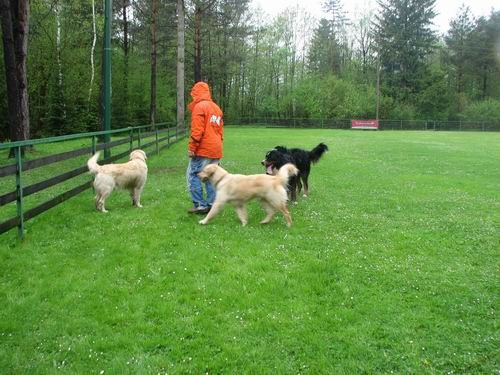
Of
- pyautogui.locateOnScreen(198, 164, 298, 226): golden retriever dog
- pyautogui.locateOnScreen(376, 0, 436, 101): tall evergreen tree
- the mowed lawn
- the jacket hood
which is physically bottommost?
the mowed lawn

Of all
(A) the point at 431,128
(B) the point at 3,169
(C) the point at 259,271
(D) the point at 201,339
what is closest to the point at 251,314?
(D) the point at 201,339

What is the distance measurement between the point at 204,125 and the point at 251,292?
362 cm

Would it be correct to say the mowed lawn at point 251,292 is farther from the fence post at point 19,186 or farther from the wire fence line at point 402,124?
the wire fence line at point 402,124

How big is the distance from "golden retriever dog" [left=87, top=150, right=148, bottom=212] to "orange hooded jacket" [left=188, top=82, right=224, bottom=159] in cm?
132

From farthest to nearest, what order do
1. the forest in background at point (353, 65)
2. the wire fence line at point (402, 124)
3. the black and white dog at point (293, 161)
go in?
the wire fence line at point (402, 124) < the forest in background at point (353, 65) < the black and white dog at point (293, 161)

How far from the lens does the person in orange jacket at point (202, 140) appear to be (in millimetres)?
7070

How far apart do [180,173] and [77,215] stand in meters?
5.31

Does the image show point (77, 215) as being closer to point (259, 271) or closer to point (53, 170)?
point (259, 271)

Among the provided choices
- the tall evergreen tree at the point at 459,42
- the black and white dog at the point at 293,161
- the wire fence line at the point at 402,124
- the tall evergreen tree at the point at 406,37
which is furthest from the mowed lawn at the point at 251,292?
the tall evergreen tree at the point at 459,42

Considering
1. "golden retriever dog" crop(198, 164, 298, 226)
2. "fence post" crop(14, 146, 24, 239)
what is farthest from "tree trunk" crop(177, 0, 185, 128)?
"fence post" crop(14, 146, 24, 239)

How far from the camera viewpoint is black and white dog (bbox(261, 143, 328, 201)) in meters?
8.26

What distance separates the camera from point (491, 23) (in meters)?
55.3

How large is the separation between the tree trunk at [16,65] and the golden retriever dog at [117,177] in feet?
29.1

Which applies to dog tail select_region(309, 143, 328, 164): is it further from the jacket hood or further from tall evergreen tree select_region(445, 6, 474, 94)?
tall evergreen tree select_region(445, 6, 474, 94)
